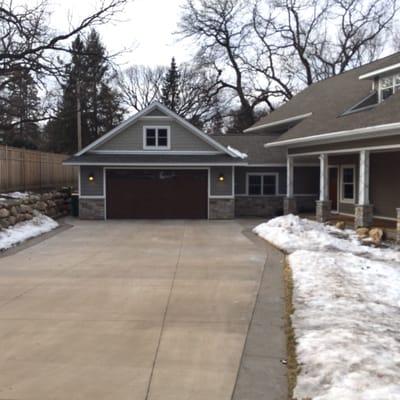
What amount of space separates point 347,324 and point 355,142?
33.4 feet

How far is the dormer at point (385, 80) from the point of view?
15901 mm

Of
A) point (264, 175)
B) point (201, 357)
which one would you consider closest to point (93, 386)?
point (201, 357)

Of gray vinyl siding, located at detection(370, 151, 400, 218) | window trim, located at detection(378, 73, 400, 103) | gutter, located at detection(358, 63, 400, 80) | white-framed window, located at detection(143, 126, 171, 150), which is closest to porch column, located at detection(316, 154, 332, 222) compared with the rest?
gray vinyl siding, located at detection(370, 151, 400, 218)

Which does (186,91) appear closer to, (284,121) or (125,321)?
(284,121)

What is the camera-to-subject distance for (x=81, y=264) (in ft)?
33.3

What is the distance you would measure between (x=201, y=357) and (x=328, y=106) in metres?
16.8

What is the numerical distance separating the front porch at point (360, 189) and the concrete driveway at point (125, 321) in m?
4.90

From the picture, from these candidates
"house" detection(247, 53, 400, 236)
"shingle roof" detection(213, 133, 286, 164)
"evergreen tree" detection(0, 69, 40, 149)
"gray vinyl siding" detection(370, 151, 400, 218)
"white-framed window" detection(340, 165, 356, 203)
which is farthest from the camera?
"shingle roof" detection(213, 133, 286, 164)

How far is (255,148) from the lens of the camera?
23.2 metres

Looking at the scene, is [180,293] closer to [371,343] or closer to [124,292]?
[124,292]

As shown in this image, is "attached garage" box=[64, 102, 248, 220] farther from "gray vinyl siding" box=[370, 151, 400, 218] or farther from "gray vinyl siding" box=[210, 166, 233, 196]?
"gray vinyl siding" box=[370, 151, 400, 218]

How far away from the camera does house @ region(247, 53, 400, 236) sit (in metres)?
13.9

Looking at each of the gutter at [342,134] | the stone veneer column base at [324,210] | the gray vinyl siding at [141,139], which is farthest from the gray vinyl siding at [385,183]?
the gray vinyl siding at [141,139]

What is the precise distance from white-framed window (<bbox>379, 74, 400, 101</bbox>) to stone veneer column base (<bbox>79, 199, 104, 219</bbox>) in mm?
12246
